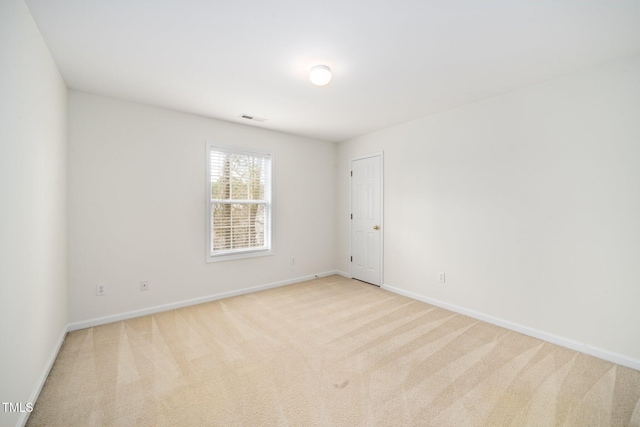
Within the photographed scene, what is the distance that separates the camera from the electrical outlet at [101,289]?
9.48 ft

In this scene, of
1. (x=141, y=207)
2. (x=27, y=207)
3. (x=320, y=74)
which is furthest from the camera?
(x=141, y=207)

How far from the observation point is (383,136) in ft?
13.7

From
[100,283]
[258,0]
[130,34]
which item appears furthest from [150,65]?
[100,283]

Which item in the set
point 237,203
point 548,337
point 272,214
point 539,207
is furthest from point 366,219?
point 548,337

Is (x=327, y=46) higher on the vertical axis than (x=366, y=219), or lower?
higher

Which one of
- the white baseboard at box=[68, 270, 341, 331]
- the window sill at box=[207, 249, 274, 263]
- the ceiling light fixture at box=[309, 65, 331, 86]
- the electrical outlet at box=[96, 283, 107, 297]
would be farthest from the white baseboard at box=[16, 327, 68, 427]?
the ceiling light fixture at box=[309, 65, 331, 86]

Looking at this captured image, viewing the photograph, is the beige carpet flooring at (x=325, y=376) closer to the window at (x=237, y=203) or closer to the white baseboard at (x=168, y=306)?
the white baseboard at (x=168, y=306)

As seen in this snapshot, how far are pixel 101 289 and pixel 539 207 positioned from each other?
4.66 metres

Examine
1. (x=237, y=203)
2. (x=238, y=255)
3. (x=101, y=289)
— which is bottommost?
(x=101, y=289)

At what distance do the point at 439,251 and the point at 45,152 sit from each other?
406 cm

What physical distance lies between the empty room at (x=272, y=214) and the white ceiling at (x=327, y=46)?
19mm

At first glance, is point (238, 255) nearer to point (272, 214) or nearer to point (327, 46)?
point (272, 214)

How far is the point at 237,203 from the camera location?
3.91 metres

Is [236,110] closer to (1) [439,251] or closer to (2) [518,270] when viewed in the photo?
(1) [439,251]
